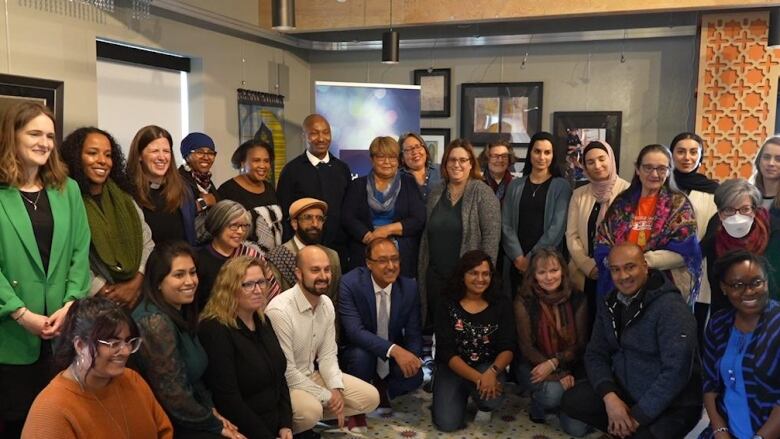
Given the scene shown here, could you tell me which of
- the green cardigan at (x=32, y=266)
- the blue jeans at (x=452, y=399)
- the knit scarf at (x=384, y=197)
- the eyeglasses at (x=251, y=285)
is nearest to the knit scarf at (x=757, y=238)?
the blue jeans at (x=452, y=399)

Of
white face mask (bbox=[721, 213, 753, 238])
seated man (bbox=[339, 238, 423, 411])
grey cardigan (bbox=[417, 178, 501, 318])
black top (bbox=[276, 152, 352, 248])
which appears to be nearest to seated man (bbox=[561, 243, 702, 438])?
white face mask (bbox=[721, 213, 753, 238])

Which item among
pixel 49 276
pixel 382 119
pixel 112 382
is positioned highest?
pixel 382 119

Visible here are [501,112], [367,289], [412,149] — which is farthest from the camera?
[501,112]

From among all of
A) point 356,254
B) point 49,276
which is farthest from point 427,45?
point 49,276

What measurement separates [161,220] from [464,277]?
5.14ft

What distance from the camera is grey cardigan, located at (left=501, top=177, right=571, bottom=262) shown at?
378 centimetres

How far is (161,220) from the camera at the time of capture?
10.1 ft

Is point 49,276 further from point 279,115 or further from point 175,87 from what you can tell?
point 279,115

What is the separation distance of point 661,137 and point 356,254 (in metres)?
3.64

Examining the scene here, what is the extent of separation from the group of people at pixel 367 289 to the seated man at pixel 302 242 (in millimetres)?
13

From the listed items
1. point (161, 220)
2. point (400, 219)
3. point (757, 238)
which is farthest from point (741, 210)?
point (161, 220)

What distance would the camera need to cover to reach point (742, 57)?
5.50 m

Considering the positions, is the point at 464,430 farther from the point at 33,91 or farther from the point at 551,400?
the point at 33,91

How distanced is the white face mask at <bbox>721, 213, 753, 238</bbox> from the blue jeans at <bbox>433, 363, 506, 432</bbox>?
1.36 metres
